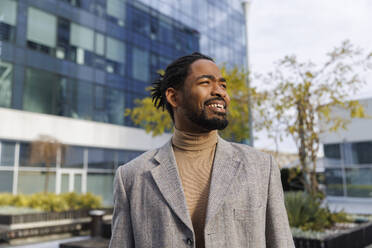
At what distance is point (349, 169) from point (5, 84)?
71.8ft

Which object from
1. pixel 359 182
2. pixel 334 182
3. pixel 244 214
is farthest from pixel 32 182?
pixel 359 182

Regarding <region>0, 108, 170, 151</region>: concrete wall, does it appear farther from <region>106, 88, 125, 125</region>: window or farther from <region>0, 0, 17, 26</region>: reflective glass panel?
<region>0, 0, 17, 26</region>: reflective glass panel

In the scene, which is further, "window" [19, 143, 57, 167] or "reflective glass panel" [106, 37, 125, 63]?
"reflective glass panel" [106, 37, 125, 63]

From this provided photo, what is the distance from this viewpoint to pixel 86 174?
21469mm

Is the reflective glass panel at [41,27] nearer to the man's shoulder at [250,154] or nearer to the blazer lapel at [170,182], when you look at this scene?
the blazer lapel at [170,182]

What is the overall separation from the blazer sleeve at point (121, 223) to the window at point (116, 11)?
2387 cm

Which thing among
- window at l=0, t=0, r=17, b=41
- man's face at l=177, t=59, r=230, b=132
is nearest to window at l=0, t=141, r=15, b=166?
window at l=0, t=0, r=17, b=41

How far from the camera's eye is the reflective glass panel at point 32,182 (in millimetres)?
17836

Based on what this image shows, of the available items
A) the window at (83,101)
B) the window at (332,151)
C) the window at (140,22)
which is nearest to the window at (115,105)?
the window at (83,101)

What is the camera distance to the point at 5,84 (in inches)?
709

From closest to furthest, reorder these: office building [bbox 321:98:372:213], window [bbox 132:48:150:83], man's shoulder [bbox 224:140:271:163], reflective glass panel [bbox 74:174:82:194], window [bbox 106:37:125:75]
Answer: man's shoulder [bbox 224:140:271:163]
reflective glass panel [bbox 74:174:82:194]
office building [bbox 321:98:372:213]
window [bbox 106:37:125:75]
window [bbox 132:48:150:83]

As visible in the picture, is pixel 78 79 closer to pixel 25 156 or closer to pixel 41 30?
pixel 41 30

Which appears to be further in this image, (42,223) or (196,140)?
(42,223)

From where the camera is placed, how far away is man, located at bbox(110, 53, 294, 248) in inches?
69.5
